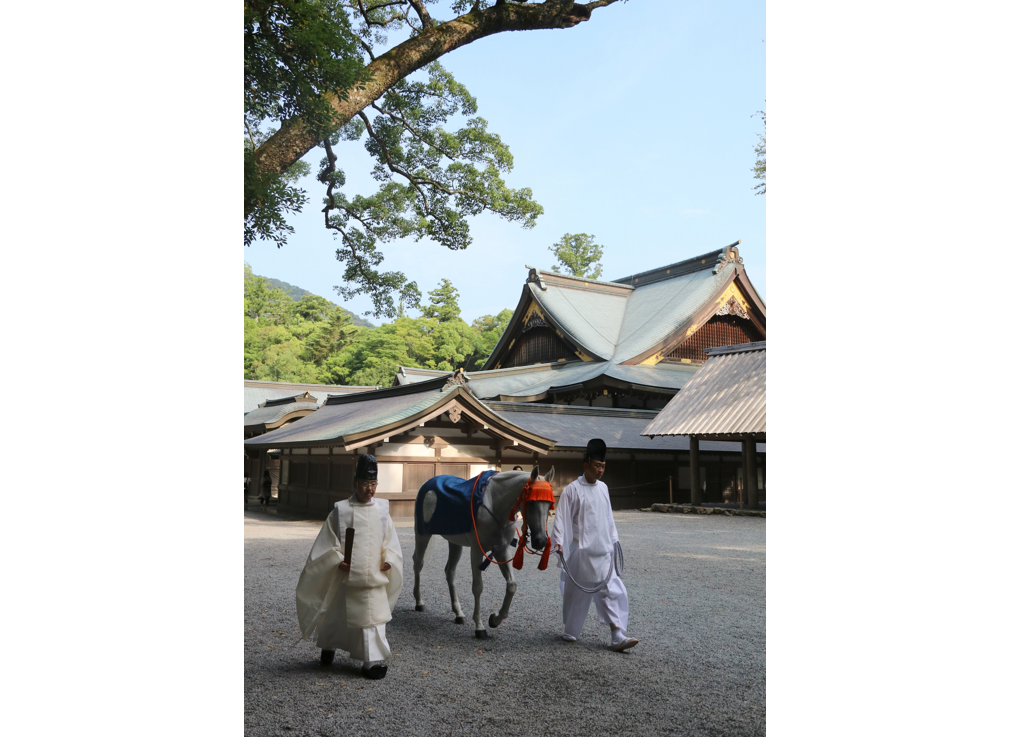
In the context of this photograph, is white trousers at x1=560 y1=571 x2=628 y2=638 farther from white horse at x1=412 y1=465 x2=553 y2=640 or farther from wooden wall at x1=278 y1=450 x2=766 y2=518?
wooden wall at x1=278 y1=450 x2=766 y2=518

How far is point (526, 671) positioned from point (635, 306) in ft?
55.8

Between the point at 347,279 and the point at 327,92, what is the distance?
2195mm

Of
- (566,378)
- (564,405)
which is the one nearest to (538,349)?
(566,378)

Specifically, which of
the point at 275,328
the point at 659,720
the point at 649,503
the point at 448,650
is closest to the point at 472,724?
the point at 659,720

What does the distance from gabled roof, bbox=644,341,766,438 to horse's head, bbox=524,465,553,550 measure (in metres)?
7.80

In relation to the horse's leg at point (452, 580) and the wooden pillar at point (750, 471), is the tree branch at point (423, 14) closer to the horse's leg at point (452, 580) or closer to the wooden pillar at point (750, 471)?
the horse's leg at point (452, 580)

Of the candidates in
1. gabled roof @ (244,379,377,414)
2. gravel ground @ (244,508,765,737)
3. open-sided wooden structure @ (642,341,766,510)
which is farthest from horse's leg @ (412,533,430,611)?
gabled roof @ (244,379,377,414)

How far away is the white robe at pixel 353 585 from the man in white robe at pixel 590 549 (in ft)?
3.50

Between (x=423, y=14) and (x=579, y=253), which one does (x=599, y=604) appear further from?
(x=579, y=253)

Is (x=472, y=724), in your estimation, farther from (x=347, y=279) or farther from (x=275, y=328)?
(x=275, y=328)

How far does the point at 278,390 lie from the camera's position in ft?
73.8

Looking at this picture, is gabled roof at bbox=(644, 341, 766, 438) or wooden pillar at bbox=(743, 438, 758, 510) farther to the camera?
wooden pillar at bbox=(743, 438, 758, 510)

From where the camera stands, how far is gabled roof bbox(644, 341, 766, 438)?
11391 millimetres

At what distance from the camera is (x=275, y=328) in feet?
80.5
